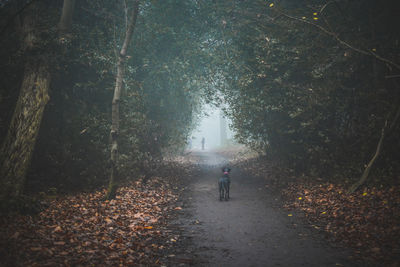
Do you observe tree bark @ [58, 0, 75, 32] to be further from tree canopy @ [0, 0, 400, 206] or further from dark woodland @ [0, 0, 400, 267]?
tree canopy @ [0, 0, 400, 206]

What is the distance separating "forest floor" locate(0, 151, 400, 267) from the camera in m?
5.03

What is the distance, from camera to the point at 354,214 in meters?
7.21

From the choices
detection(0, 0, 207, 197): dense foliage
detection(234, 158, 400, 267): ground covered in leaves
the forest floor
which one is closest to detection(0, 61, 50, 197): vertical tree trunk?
detection(0, 0, 207, 197): dense foliage

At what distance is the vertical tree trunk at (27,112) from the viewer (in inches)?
333

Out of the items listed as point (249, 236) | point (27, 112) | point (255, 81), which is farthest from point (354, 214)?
point (27, 112)

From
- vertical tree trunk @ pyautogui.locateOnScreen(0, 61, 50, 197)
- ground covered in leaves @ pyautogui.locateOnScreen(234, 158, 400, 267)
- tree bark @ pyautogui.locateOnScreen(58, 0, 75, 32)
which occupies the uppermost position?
tree bark @ pyautogui.locateOnScreen(58, 0, 75, 32)

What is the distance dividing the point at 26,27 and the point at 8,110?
10.6 feet

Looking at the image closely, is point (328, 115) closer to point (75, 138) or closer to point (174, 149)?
point (75, 138)

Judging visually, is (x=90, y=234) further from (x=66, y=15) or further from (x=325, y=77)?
(x=325, y=77)

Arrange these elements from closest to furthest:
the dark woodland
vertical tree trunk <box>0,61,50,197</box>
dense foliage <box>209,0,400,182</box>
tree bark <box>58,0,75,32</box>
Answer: the dark woodland
vertical tree trunk <box>0,61,50,197</box>
dense foliage <box>209,0,400,182</box>
tree bark <box>58,0,75,32</box>

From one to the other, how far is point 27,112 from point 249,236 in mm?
8374

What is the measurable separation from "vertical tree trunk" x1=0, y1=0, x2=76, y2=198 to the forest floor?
1386 millimetres

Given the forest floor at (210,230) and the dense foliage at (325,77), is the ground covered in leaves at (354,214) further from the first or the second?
the dense foliage at (325,77)

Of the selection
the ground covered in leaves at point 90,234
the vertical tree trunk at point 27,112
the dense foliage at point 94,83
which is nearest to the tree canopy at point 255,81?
the dense foliage at point 94,83
